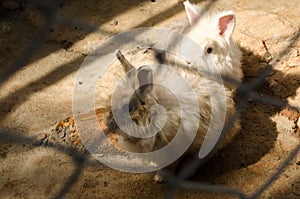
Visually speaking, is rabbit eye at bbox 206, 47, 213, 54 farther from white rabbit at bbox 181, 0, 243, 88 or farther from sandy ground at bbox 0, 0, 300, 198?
sandy ground at bbox 0, 0, 300, 198

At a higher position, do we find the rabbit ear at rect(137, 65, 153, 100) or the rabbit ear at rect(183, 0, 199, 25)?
the rabbit ear at rect(137, 65, 153, 100)

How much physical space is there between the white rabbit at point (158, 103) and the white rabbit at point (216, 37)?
200 mm

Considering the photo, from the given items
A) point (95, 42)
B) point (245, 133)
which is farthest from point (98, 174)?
point (95, 42)

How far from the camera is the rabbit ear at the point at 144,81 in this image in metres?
1.60

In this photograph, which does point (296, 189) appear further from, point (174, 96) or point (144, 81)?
point (144, 81)

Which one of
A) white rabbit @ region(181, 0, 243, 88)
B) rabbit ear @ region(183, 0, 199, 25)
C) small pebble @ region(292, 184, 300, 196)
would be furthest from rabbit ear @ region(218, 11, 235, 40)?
small pebble @ region(292, 184, 300, 196)

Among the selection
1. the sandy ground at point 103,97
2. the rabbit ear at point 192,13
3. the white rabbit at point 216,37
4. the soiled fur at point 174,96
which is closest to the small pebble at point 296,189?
the sandy ground at point 103,97

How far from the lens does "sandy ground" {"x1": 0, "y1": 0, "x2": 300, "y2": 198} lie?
183cm

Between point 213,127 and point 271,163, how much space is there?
277 mm

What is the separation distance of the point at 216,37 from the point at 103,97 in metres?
0.50

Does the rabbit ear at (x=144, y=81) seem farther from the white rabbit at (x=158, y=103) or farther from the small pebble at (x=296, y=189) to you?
the small pebble at (x=296, y=189)

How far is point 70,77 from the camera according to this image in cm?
233

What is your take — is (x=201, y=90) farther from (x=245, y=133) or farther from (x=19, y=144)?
(x=19, y=144)

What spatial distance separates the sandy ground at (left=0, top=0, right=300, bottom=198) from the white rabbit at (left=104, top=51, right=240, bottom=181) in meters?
0.17
